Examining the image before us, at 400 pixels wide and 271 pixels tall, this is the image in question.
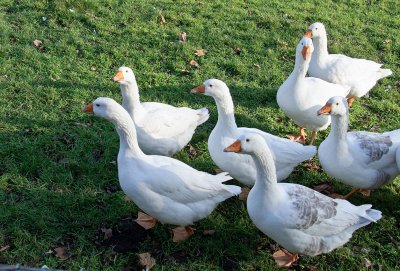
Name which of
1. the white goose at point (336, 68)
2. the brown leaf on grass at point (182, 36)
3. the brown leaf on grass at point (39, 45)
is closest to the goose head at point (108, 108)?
the white goose at point (336, 68)

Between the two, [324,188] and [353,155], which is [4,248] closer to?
[324,188]

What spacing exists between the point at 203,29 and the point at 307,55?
3.29m

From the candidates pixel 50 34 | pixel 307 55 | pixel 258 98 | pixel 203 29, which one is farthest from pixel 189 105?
pixel 50 34

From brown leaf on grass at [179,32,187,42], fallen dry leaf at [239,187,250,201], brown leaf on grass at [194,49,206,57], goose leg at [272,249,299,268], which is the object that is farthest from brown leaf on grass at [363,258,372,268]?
brown leaf on grass at [179,32,187,42]

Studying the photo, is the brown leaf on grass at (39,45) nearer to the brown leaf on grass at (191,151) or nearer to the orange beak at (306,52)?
the brown leaf on grass at (191,151)

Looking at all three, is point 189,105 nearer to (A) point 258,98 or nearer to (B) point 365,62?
(A) point 258,98

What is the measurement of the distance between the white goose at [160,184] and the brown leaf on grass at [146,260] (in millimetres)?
357

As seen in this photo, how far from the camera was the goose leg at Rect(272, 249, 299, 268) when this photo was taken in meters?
4.20

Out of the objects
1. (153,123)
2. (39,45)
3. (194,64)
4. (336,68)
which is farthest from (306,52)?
(39,45)

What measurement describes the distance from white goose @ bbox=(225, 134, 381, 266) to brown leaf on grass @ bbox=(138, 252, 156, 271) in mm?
1026

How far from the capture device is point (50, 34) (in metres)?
7.71

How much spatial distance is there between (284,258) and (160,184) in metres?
1.35

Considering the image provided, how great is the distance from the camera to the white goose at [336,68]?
251 inches

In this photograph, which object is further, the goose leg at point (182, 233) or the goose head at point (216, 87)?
the goose head at point (216, 87)
